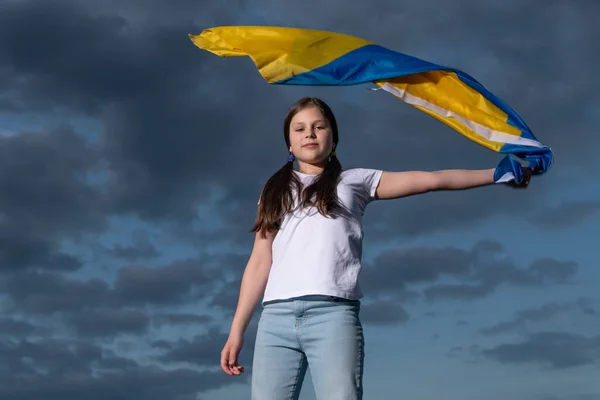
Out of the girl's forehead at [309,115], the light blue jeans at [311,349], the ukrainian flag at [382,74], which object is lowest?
the light blue jeans at [311,349]

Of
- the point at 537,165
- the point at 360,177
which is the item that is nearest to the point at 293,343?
the point at 360,177

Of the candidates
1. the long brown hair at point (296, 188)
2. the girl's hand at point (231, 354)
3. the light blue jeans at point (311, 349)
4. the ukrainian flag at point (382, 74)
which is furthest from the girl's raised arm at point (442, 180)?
the girl's hand at point (231, 354)

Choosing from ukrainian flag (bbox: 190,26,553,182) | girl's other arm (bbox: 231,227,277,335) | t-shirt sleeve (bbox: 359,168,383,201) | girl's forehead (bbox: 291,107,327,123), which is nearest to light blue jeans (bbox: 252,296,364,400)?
girl's other arm (bbox: 231,227,277,335)

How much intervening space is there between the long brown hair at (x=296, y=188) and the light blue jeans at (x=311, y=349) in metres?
0.66

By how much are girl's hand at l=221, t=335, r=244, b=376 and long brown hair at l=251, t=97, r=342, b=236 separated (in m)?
0.81

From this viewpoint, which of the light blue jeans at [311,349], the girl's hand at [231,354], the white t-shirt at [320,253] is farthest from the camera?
the girl's hand at [231,354]

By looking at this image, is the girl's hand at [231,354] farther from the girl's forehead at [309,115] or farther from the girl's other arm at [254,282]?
the girl's forehead at [309,115]

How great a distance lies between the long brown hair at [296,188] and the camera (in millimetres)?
5832

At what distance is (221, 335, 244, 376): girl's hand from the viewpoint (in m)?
6.04

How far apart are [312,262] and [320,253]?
0.27 ft

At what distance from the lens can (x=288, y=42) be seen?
692 centimetres

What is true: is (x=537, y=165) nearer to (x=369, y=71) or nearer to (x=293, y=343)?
(x=369, y=71)

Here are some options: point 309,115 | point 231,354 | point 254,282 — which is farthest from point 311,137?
point 231,354

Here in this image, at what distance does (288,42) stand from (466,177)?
2011mm
